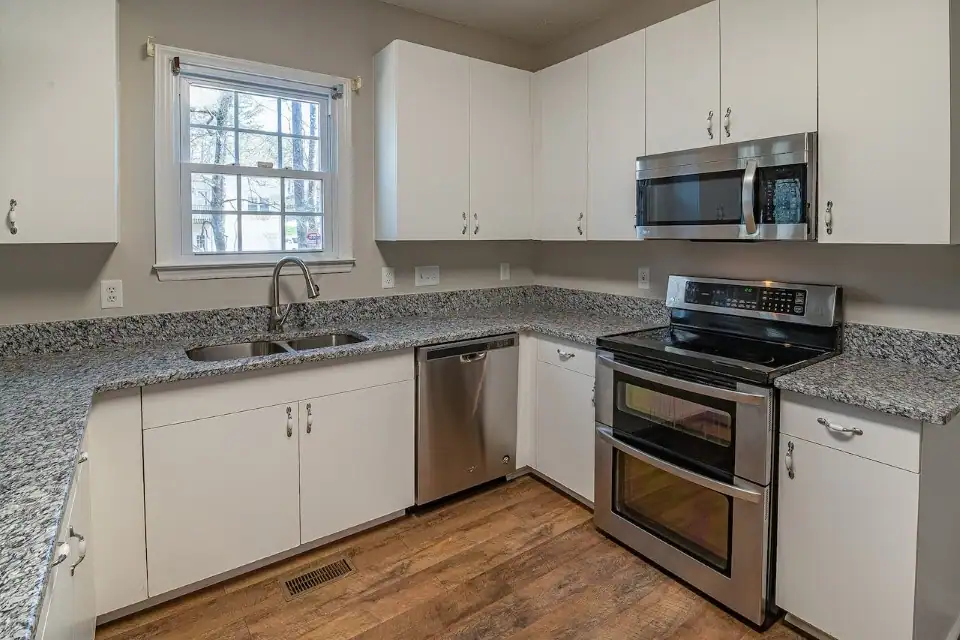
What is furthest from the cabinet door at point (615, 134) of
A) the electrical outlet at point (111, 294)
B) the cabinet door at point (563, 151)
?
the electrical outlet at point (111, 294)

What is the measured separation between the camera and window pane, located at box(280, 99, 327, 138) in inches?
108

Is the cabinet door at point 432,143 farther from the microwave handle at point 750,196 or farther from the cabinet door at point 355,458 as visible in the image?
the microwave handle at point 750,196

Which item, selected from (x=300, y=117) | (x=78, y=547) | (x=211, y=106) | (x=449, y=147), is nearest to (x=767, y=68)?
(x=449, y=147)

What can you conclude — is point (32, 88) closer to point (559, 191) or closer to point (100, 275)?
point (100, 275)

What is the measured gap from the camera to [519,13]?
3.04 meters

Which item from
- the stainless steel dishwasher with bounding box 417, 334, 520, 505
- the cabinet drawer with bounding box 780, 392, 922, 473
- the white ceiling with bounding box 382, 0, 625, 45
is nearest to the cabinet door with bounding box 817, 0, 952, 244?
the cabinet drawer with bounding box 780, 392, 922, 473

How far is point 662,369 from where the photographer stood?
2148 mm

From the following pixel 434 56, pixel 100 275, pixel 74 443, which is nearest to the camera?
pixel 74 443

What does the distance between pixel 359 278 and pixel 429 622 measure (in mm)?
1662

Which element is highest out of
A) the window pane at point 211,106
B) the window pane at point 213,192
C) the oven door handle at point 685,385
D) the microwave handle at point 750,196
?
the window pane at point 211,106

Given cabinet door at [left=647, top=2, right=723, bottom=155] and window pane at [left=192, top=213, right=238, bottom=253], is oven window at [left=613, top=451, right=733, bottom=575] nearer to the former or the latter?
cabinet door at [left=647, top=2, right=723, bottom=155]

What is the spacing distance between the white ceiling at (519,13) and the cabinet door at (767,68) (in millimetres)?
952

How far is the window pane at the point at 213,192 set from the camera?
252cm

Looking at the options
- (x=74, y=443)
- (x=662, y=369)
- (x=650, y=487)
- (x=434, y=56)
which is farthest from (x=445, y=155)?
(x=74, y=443)
